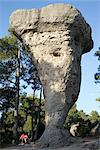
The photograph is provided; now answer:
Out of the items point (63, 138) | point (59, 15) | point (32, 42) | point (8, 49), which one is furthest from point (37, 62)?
point (8, 49)

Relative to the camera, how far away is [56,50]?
14.9m

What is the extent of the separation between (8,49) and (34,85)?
364cm

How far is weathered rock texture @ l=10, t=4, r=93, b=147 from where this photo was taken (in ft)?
47.4

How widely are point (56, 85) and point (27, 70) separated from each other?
35.2ft

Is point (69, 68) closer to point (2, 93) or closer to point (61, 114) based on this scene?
point (61, 114)

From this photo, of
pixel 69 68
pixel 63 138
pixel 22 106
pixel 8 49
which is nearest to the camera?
pixel 63 138

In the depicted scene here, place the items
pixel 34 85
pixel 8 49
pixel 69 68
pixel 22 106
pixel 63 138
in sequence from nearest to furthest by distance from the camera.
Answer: pixel 63 138, pixel 69 68, pixel 8 49, pixel 34 85, pixel 22 106

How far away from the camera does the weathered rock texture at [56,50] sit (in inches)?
569

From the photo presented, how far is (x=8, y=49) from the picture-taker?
24500 mm

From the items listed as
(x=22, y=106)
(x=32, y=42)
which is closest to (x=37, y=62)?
(x=32, y=42)

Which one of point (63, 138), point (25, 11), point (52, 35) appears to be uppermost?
point (25, 11)

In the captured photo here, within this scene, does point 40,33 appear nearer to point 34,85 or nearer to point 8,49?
point 8,49

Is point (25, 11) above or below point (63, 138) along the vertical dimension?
above

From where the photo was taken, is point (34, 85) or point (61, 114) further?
point (34, 85)
